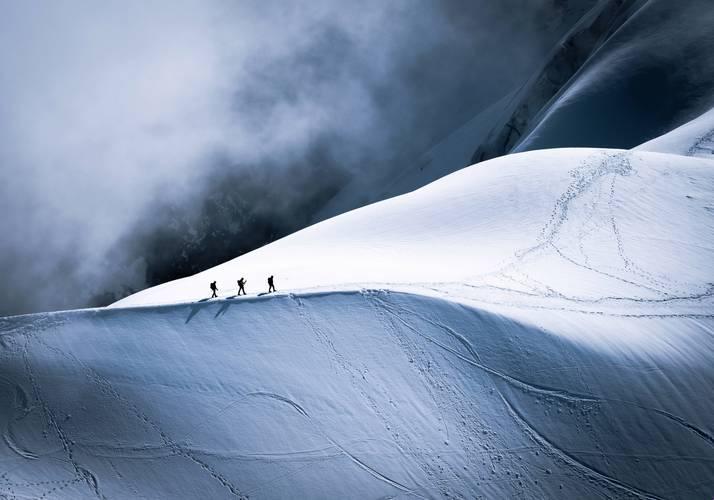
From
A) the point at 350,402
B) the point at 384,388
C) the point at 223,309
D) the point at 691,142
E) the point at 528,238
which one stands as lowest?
the point at 384,388

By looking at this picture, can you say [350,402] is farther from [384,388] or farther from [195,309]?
[195,309]

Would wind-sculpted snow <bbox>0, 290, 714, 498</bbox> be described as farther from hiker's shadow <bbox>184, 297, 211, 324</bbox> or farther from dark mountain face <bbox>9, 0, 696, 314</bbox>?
dark mountain face <bbox>9, 0, 696, 314</bbox>

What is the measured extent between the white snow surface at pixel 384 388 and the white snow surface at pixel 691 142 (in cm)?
1147

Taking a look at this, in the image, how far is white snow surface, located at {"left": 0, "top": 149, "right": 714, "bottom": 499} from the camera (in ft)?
49.8

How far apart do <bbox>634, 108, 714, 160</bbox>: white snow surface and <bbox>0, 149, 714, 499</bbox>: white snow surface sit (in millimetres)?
→ 11466

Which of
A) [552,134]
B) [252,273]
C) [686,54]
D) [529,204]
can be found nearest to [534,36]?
[686,54]

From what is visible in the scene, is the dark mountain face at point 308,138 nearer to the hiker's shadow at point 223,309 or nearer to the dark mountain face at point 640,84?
the dark mountain face at point 640,84

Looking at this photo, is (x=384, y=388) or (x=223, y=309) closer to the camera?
(x=384, y=388)

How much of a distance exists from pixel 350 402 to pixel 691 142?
990 inches

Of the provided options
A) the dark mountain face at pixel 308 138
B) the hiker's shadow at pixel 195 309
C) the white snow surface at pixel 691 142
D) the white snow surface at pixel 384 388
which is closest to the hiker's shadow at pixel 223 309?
the white snow surface at pixel 384 388

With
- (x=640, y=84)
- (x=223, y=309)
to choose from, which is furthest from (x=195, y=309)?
(x=640, y=84)

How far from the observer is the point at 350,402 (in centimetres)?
1662

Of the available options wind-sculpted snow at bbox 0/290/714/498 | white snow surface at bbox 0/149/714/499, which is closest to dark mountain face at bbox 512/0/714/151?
white snow surface at bbox 0/149/714/499

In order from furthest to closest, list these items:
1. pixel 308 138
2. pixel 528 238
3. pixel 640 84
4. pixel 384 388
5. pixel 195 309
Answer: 1. pixel 308 138
2. pixel 640 84
3. pixel 528 238
4. pixel 195 309
5. pixel 384 388
